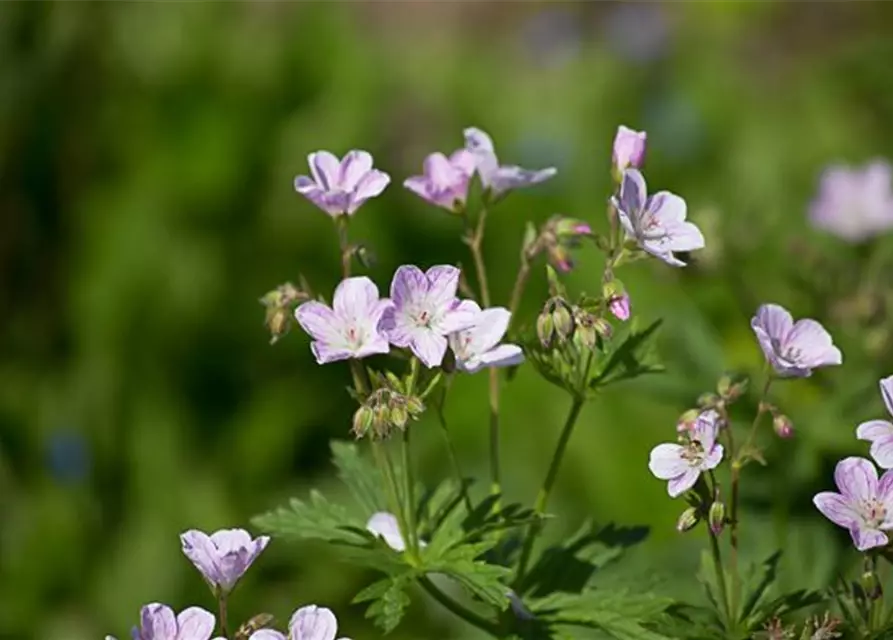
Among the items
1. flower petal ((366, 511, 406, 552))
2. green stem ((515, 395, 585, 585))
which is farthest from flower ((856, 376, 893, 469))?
flower petal ((366, 511, 406, 552))

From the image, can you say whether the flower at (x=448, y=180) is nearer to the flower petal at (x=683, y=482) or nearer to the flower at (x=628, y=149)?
the flower at (x=628, y=149)

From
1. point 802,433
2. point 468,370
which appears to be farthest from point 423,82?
point 468,370

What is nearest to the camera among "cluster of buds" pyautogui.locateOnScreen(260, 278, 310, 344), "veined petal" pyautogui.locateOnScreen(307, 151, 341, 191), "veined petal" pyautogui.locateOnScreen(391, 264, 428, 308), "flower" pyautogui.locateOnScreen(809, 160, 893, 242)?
"veined petal" pyautogui.locateOnScreen(391, 264, 428, 308)

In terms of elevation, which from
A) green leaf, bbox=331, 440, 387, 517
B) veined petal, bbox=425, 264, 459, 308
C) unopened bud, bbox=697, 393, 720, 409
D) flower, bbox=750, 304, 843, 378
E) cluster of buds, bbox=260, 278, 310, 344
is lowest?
green leaf, bbox=331, 440, 387, 517

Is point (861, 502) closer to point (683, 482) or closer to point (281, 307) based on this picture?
point (683, 482)

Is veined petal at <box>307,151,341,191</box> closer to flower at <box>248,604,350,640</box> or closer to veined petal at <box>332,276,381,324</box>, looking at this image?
veined petal at <box>332,276,381,324</box>

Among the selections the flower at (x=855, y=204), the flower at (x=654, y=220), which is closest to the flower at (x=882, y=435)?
the flower at (x=654, y=220)
